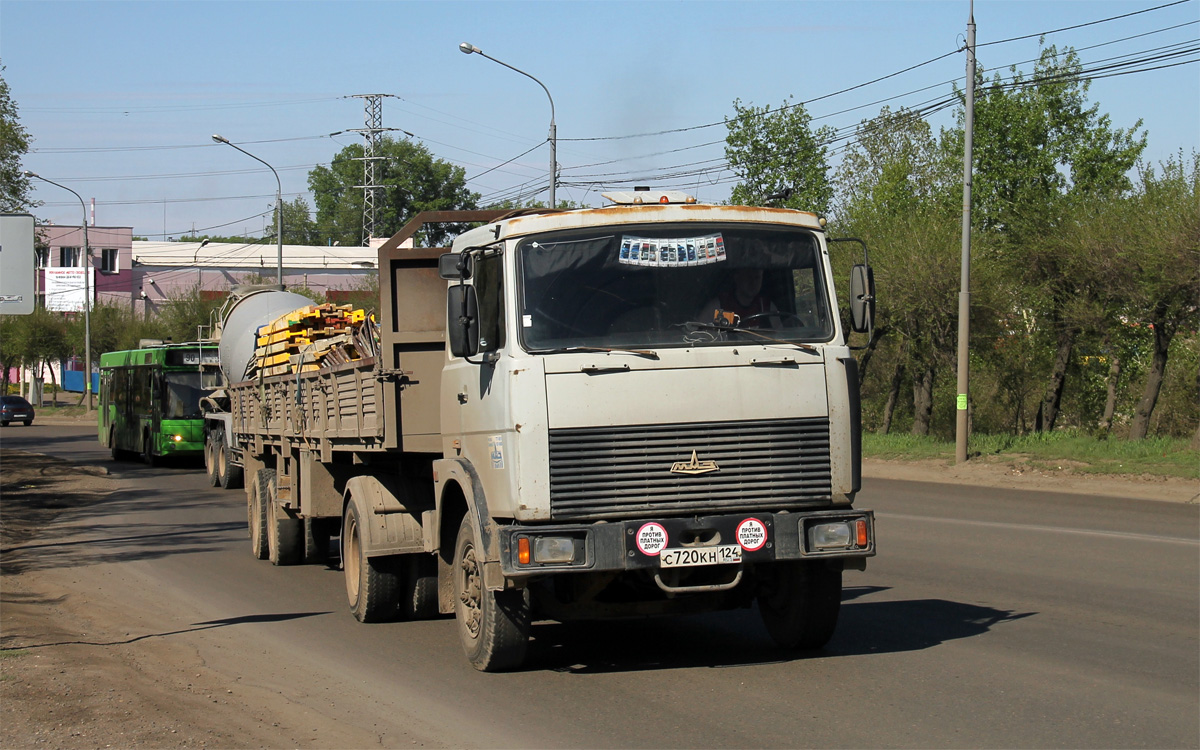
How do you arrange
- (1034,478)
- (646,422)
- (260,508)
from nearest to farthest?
(646,422) < (260,508) < (1034,478)

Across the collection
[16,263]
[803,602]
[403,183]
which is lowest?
[803,602]

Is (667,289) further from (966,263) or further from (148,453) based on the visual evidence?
(148,453)

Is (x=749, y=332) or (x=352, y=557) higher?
(x=749, y=332)

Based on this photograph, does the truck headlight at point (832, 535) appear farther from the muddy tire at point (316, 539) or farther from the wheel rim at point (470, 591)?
the muddy tire at point (316, 539)

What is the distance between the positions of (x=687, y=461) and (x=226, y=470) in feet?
62.0

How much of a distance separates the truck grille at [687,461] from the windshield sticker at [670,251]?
99 centimetres

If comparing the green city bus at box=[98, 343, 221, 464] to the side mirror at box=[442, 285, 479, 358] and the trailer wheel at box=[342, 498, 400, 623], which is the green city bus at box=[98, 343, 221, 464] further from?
the side mirror at box=[442, 285, 479, 358]

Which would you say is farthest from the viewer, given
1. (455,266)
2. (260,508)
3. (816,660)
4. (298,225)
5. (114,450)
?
(298,225)

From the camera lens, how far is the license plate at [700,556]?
21.7ft

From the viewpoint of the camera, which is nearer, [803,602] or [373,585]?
[803,602]

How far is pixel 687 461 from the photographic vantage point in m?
6.73

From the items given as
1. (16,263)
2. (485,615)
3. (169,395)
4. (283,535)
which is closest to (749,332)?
(485,615)

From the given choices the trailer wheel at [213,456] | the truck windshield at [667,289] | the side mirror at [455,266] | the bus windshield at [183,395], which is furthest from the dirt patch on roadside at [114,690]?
the bus windshield at [183,395]

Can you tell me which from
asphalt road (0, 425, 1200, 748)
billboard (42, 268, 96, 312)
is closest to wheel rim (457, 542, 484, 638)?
asphalt road (0, 425, 1200, 748)
